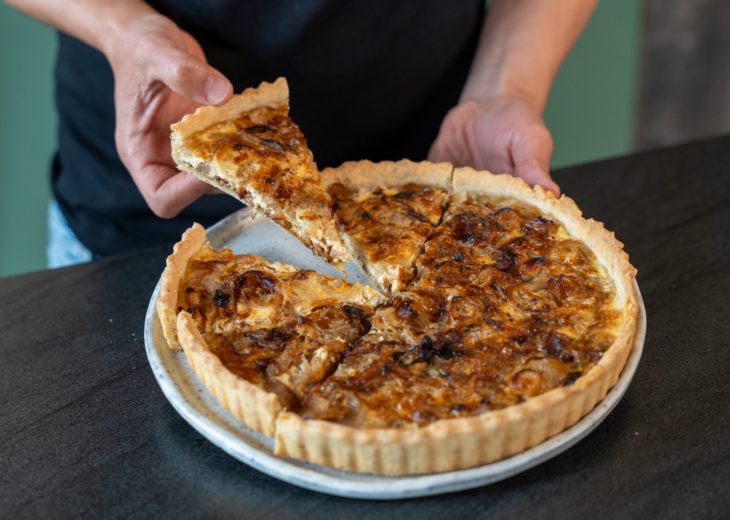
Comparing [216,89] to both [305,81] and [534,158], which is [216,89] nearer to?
[305,81]

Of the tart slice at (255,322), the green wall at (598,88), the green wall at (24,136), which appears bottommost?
the green wall at (24,136)

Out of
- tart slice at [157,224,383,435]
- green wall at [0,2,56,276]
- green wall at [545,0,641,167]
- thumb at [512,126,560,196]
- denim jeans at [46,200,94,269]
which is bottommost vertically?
green wall at [0,2,56,276]

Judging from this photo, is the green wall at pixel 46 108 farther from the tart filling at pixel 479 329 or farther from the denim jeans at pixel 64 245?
the tart filling at pixel 479 329

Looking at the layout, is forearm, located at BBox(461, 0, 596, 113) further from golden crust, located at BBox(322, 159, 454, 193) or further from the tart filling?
the tart filling

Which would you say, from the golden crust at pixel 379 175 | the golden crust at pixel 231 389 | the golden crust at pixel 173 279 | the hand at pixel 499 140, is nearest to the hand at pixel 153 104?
the golden crust at pixel 173 279

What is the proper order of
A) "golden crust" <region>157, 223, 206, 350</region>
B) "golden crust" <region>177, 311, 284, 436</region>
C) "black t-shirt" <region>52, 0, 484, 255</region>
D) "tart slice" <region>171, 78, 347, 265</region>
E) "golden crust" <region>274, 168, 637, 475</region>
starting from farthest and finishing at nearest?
"black t-shirt" <region>52, 0, 484, 255</region> < "tart slice" <region>171, 78, 347, 265</region> < "golden crust" <region>157, 223, 206, 350</region> < "golden crust" <region>177, 311, 284, 436</region> < "golden crust" <region>274, 168, 637, 475</region>

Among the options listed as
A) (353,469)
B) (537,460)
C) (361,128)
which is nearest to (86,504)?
(353,469)

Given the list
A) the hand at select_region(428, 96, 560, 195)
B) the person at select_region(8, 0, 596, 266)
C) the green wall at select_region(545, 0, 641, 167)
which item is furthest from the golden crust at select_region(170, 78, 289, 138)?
the green wall at select_region(545, 0, 641, 167)
